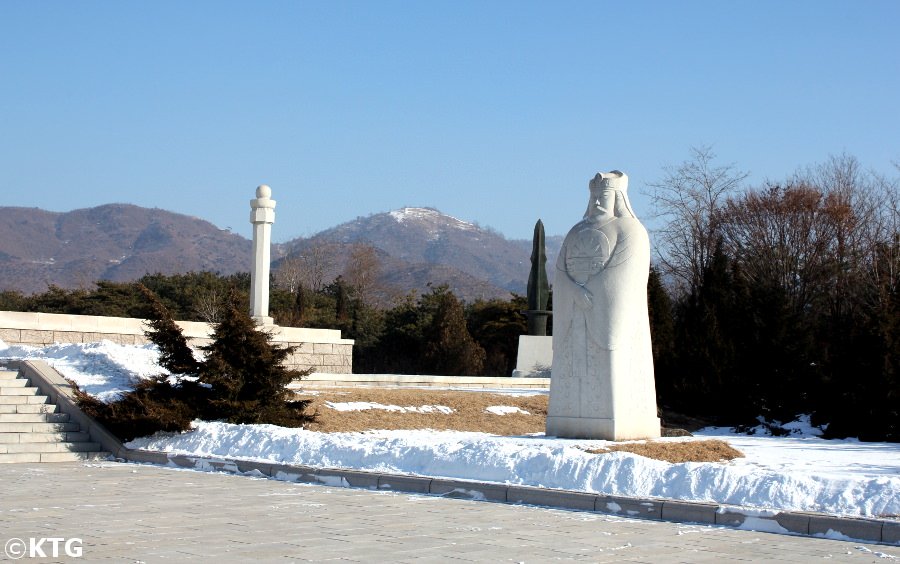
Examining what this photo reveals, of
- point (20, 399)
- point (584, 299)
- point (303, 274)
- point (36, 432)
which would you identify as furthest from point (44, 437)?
point (303, 274)

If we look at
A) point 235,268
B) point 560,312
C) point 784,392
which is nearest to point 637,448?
point 560,312

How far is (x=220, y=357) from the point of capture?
673 inches

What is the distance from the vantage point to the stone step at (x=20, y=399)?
56.3 ft

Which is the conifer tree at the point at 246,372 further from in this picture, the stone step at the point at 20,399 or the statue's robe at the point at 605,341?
the statue's robe at the point at 605,341

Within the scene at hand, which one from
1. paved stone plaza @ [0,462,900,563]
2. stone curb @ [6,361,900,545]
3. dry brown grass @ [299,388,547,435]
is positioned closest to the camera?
paved stone plaza @ [0,462,900,563]

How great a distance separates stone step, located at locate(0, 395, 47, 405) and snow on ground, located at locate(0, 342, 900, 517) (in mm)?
1077

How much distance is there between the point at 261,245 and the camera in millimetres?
29828

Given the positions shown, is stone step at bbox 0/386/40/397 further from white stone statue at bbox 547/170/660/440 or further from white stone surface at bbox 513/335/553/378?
white stone surface at bbox 513/335/553/378

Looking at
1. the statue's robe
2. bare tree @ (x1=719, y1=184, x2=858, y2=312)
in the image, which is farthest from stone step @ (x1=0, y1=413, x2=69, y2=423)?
bare tree @ (x1=719, y1=184, x2=858, y2=312)

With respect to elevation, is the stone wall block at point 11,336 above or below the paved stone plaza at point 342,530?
above

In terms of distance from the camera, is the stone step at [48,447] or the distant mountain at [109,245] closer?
the stone step at [48,447]

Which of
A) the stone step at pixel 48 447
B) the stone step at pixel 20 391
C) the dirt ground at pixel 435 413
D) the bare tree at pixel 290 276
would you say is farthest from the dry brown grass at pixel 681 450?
the bare tree at pixel 290 276

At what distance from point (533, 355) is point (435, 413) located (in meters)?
12.5

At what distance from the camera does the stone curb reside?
946 cm
